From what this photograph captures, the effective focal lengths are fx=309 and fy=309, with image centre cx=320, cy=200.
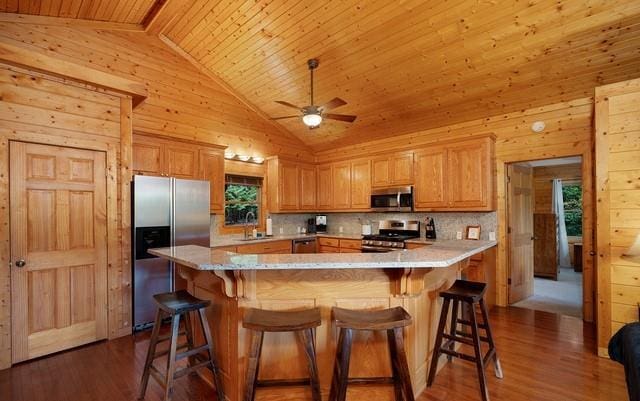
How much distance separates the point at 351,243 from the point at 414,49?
3.15m

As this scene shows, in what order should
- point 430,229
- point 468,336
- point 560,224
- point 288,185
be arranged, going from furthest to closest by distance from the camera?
point 560,224
point 288,185
point 430,229
point 468,336

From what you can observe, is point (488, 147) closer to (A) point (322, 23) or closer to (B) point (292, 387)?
(A) point (322, 23)

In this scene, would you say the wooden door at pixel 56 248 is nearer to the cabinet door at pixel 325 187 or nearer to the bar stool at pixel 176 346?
the bar stool at pixel 176 346

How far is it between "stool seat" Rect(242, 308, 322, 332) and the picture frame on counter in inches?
132

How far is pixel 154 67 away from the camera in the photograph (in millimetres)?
4438

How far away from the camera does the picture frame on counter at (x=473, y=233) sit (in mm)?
4543

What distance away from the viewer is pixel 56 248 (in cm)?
317

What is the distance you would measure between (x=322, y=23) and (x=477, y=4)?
1.60m

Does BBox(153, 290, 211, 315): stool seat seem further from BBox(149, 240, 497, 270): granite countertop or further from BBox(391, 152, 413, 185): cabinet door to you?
BBox(391, 152, 413, 185): cabinet door

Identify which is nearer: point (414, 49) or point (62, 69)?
point (62, 69)

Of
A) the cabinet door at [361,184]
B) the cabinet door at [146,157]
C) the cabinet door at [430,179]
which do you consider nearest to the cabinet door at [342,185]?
the cabinet door at [361,184]

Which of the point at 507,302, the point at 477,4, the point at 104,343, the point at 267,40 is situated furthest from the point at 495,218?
the point at 104,343

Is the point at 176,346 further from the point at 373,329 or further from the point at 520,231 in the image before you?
the point at 520,231

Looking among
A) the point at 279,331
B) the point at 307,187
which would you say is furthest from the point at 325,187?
the point at 279,331
